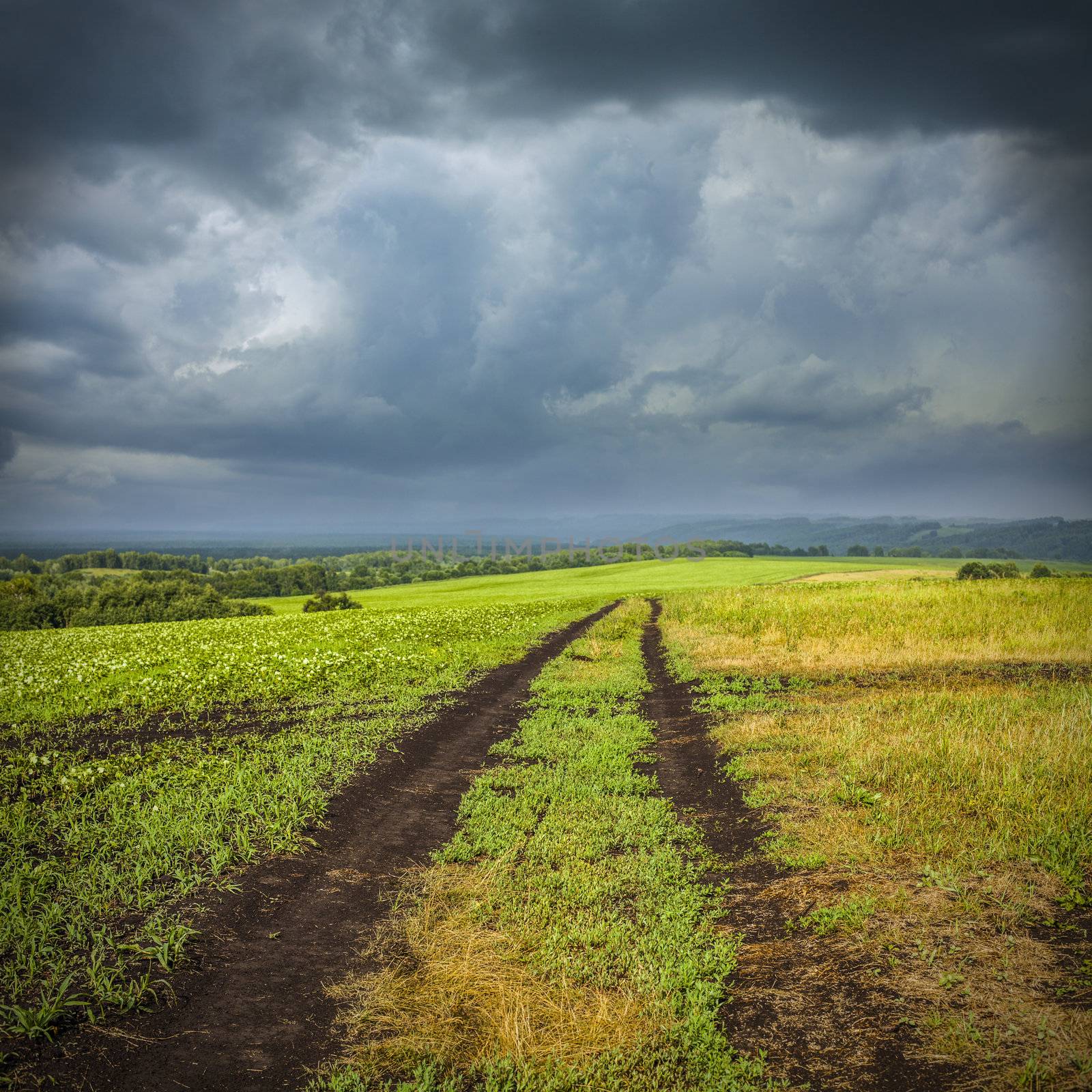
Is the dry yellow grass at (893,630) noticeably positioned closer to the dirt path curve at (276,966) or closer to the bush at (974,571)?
the dirt path curve at (276,966)

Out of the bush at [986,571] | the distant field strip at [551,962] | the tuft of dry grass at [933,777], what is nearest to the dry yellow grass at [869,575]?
the bush at [986,571]

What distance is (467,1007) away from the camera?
6.03 meters

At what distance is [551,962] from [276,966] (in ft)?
9.50

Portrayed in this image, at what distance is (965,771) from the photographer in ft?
A: 33.8

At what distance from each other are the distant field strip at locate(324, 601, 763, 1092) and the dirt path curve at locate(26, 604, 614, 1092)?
42cm

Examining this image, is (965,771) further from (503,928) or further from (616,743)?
(503,928)

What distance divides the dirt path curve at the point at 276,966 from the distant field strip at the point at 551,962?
0.42 meters

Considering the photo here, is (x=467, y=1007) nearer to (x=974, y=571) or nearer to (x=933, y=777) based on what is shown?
(x=933, y=777)

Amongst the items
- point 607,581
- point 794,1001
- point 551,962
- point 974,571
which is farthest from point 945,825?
point 974,571

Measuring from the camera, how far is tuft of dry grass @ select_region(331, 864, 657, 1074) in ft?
18.0

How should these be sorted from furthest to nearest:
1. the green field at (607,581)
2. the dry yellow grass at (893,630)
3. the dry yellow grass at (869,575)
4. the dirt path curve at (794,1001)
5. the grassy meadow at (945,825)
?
the dry yellow grass at (869,575)
the green field at (607,581)
the dry yellow grass at (893,630)
the grassy meadow at (945,825)
the dirt path curve at (794,1001)

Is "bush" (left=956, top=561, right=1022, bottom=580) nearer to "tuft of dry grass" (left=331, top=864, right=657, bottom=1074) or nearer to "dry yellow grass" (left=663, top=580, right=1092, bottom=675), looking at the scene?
"dry yellow grass" (left=663, top=580, right=1092, bottom=675)

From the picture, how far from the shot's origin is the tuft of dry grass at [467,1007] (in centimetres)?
547

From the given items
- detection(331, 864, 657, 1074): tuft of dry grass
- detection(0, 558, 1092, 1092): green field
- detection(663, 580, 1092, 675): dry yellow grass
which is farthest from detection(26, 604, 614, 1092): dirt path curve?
detection(663, 580, 1092, 675): dry yellow grass
